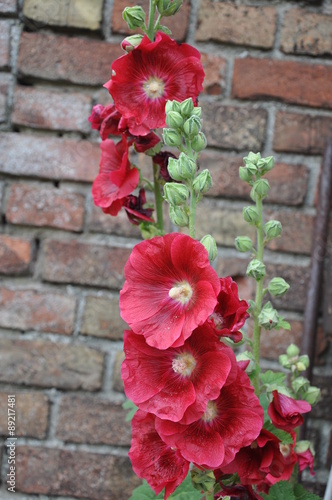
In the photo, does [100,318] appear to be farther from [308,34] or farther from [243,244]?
[308,34]

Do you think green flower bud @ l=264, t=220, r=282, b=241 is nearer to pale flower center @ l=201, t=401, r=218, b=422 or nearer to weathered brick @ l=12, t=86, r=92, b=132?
pale flower center @ l=201, t=401, r=218, b=422

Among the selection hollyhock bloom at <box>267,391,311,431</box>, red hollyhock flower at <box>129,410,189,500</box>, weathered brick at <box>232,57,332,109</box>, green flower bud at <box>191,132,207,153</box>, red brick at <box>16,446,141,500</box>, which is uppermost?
weathered brick at <box>232,57,332,109</box>

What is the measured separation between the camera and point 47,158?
0.85 m

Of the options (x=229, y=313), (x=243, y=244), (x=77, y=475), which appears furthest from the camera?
(x=77, y=475)

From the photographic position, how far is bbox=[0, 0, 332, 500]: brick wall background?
2.74 feet

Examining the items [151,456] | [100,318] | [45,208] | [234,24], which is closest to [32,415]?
[100,318]

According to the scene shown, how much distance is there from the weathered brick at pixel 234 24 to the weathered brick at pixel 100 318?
1.51 ft

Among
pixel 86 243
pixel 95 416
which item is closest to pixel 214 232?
pixel 86 243

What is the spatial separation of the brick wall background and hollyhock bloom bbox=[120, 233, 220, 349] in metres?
0.45

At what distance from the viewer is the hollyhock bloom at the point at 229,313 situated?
0.37 m

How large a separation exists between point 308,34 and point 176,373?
681mm

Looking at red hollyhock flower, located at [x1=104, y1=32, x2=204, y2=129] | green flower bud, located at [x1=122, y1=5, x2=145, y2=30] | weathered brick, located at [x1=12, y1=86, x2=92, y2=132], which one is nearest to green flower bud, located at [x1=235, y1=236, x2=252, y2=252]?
red hollyhock flower, located at [x1=104, y1=32, x2=204, y2=129]

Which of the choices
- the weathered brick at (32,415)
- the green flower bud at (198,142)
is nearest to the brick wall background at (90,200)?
the weathered brick at (32,415)

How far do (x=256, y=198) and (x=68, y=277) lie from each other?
45cm
